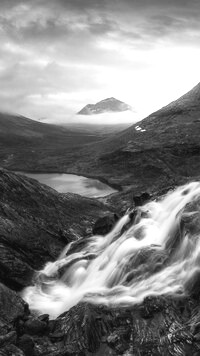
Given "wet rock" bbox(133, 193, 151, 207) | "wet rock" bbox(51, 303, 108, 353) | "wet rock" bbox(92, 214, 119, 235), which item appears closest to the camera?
"wet rock" bbox(51, 303, 108, 353)

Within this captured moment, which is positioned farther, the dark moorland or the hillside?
the hillside

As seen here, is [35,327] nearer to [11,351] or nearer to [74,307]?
[74,307]

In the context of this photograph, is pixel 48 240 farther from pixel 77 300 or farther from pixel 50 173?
pixel 50 173

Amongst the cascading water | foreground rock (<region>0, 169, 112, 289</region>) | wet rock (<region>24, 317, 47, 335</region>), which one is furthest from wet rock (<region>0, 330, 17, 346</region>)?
foreground rock (<region>0, 169, 112, 289</region>)

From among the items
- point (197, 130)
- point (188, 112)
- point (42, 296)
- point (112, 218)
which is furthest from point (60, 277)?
point (188, 112)

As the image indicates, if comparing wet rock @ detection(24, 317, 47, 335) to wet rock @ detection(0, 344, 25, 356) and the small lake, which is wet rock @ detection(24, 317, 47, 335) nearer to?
wet rock @ detection(0, 344, 25, 356)

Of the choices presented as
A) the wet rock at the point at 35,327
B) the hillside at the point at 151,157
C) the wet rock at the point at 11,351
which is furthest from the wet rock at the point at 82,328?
the hillside at the point at 151,157
